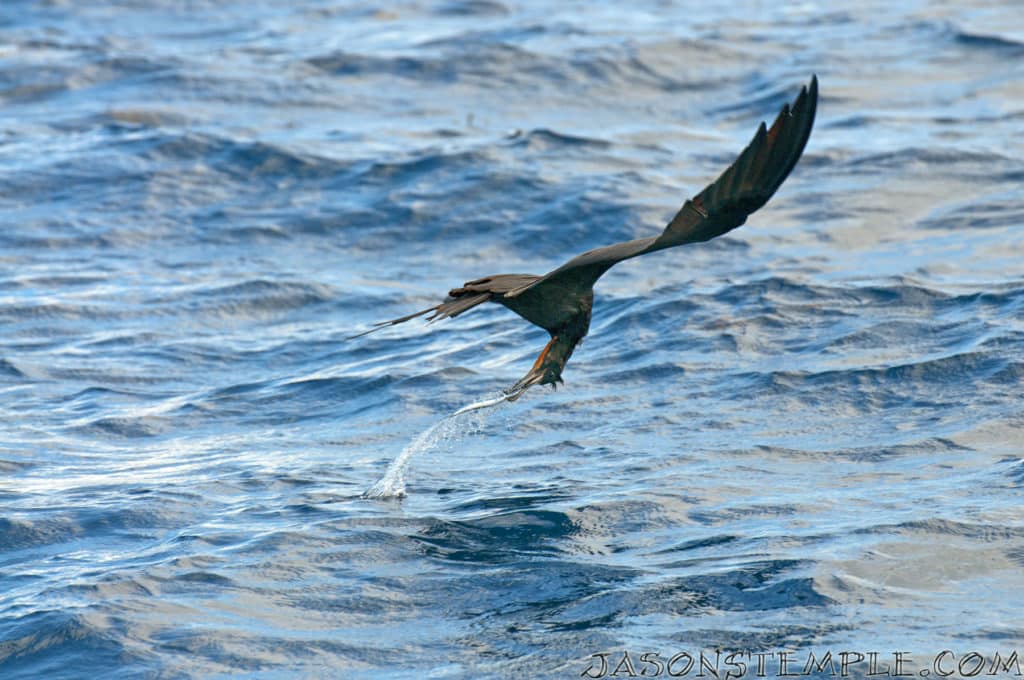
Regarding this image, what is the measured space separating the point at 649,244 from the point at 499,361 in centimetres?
392

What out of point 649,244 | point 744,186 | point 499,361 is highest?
point 744,186

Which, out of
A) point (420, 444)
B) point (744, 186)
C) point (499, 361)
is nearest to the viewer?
point (744, 186)

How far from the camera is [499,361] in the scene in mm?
9289

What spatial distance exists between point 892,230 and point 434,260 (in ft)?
11.4

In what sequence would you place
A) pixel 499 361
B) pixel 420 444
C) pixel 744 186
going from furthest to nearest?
pixel 499 361
pixel 420 444
pixel 744 186

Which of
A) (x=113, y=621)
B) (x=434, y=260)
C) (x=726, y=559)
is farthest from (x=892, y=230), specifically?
(x=113, y=621)

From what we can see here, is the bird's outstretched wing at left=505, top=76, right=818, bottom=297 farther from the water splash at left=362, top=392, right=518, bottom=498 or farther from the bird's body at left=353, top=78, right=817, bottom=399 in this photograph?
the water splash at left=362, top=392, right=518, bottom=498

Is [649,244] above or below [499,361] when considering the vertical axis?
above

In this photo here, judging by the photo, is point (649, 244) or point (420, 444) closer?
point (649, 244)

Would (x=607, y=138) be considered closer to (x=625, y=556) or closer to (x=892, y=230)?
(x=892, y=230)

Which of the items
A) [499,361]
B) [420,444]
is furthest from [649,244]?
[499,361]

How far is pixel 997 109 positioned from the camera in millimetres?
14188

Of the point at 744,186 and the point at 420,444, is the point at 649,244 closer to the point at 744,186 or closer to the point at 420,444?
the point at 744,186

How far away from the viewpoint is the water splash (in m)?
7.20
